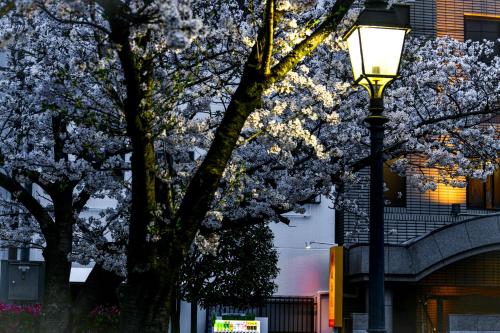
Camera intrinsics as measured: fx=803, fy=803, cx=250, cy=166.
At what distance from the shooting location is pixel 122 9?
284 inches

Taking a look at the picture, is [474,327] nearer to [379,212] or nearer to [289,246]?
[289,246]

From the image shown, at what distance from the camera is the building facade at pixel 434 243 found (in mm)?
20719

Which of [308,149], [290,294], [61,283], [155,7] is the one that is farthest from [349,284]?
[155,7]

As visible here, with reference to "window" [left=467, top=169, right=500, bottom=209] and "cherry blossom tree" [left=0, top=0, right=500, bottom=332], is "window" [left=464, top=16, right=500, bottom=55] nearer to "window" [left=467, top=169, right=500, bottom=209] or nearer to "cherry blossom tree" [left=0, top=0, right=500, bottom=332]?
"window" [left=467, top=169, right=500, bottom=209]

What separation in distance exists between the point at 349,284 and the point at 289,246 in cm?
215

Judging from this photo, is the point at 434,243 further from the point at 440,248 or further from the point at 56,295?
the point at 56,295

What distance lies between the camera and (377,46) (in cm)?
829

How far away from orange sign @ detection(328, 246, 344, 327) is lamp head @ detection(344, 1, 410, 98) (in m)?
13.0

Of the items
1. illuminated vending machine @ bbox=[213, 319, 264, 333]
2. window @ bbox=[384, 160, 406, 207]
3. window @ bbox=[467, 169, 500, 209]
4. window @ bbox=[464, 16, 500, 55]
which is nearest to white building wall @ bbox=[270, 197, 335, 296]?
window @ bbox=[384, 160, 406, 207]

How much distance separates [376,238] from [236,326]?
1136cm

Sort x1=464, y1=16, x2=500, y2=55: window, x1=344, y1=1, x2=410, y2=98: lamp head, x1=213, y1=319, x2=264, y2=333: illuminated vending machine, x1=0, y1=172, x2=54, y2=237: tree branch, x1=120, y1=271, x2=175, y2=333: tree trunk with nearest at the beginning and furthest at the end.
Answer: x1=120, y1=271, x2=175, y2=333: tree trunk
x1=344, y1=1, x2=410, y2=98: lamp head
x1=0, y1=172, x2=54, y2=237: tree branch
x1=213, y1=319, x2=264, y2=333: illuminated vending machine
x1=464, y1=16, x2=500, y2=55: window

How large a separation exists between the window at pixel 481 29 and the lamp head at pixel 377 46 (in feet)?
56.2

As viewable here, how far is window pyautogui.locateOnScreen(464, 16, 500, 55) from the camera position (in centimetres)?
2454

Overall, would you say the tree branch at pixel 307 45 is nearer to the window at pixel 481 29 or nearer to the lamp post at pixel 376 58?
the lamp post at pixel 376 58
